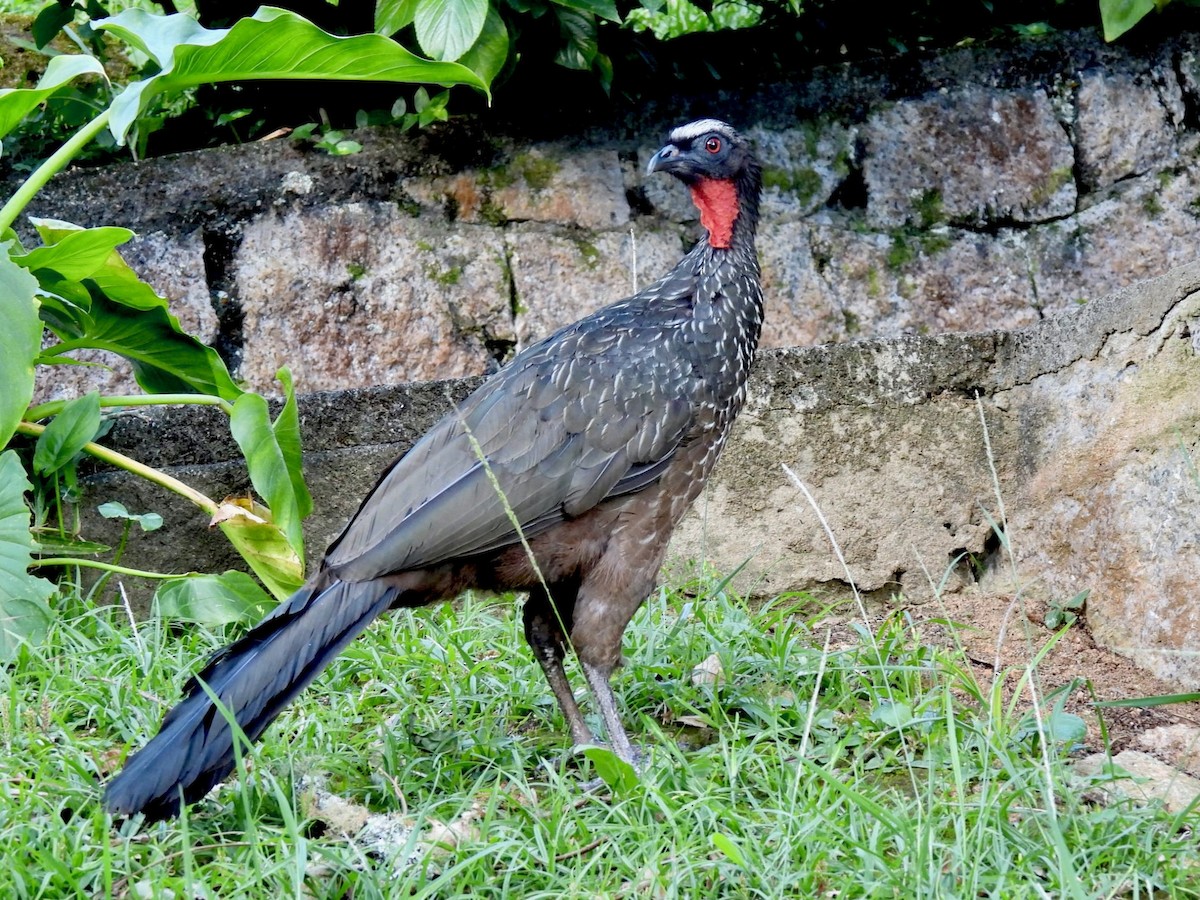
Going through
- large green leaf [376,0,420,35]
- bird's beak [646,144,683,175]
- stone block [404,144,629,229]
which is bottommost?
stone block [404,144,629,229]

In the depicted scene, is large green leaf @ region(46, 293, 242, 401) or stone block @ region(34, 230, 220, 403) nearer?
large green leaf @ region(46, 293, 242, 401)

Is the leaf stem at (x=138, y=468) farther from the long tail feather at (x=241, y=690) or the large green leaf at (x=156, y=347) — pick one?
the long tail feather at (x=241, y=690)

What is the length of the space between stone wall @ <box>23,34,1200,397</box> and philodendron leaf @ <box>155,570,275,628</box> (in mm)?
1261

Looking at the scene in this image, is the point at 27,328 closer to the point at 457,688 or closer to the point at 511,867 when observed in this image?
the point at 457,688

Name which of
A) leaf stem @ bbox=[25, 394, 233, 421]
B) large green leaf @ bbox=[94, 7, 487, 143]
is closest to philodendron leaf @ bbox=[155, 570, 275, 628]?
leaf stem @ bbox=[25, 394, 233, 421]

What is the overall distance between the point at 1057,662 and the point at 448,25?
2.91 metres

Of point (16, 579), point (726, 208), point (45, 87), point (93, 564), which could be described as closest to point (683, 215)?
point (726, 208)

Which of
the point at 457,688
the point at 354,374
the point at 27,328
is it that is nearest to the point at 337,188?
the point at 354,374

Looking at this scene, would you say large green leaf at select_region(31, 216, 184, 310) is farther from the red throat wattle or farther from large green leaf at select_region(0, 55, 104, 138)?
Answer: the red throat wattle

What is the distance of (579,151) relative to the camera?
5332 millimetres

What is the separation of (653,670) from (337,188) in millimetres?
2537

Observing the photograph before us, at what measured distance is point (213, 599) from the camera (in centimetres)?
397

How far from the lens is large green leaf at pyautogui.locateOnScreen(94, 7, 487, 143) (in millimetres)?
3643

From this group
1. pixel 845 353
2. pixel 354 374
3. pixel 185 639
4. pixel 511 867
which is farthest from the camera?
pixel 354 374
